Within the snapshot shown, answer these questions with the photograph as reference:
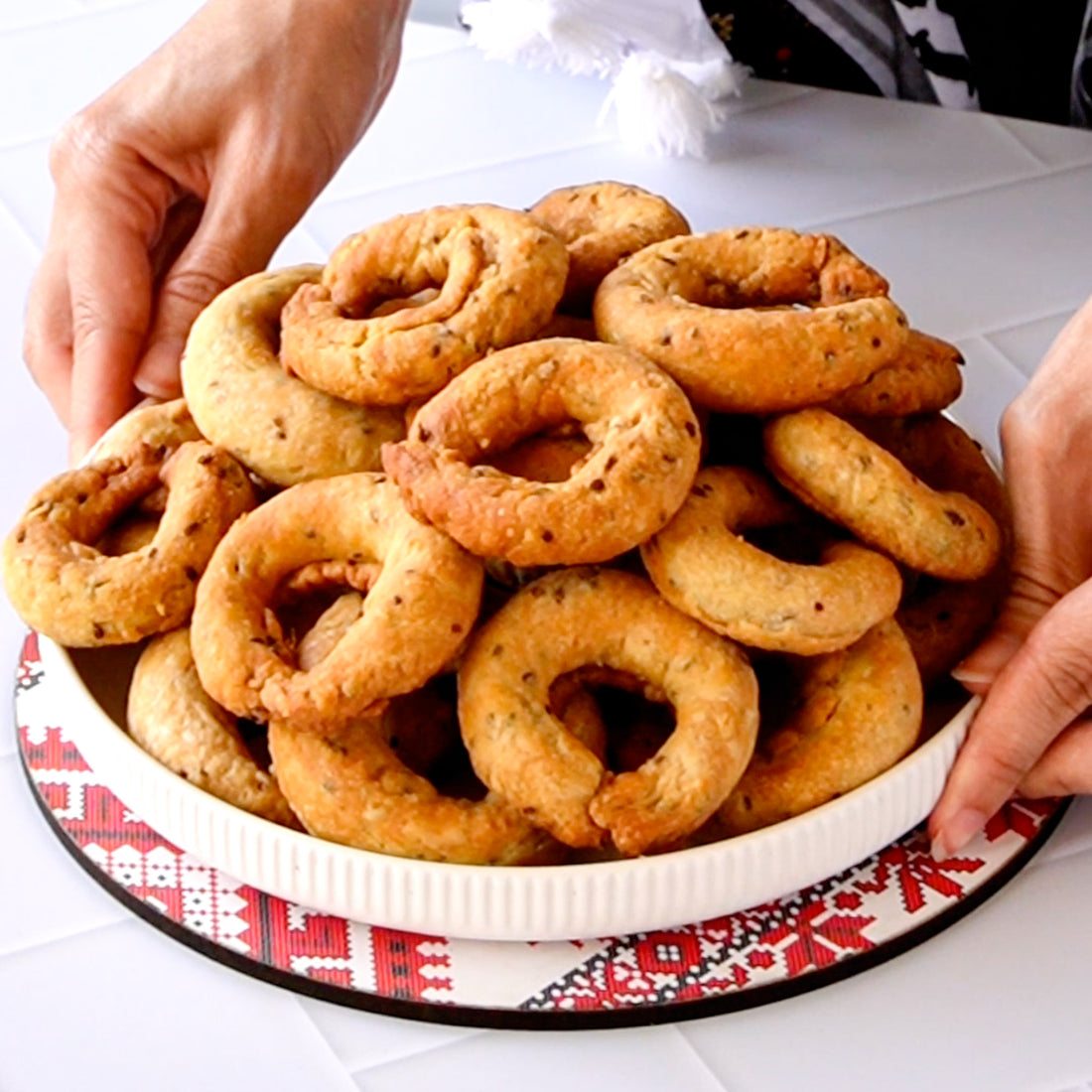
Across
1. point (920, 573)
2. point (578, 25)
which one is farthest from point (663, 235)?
point (578, 25)

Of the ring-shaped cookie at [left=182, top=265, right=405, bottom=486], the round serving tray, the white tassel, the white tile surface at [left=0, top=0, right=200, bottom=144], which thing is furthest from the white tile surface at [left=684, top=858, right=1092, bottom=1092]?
the white tile surface at [left=0, top=0, right=200, bottom=144]

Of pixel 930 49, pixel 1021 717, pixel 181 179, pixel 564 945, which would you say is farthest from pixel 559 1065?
pixel 930 49

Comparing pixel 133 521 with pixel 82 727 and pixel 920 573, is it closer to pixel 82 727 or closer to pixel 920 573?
pixel 82 727

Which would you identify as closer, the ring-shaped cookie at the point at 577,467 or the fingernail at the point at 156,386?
the ring-shaped cookie at the point at 577,467

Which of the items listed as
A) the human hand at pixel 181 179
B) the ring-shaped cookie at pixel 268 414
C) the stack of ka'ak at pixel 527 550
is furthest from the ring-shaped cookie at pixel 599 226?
the human hand at pixel 181 179

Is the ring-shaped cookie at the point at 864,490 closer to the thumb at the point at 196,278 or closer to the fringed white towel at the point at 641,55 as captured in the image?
the thumb at the point at 196,278

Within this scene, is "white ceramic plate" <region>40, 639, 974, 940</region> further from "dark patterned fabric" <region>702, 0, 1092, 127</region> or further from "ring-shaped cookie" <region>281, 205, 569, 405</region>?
"dark patterned fabric" <region>702, 0, 1092, 127</region>
